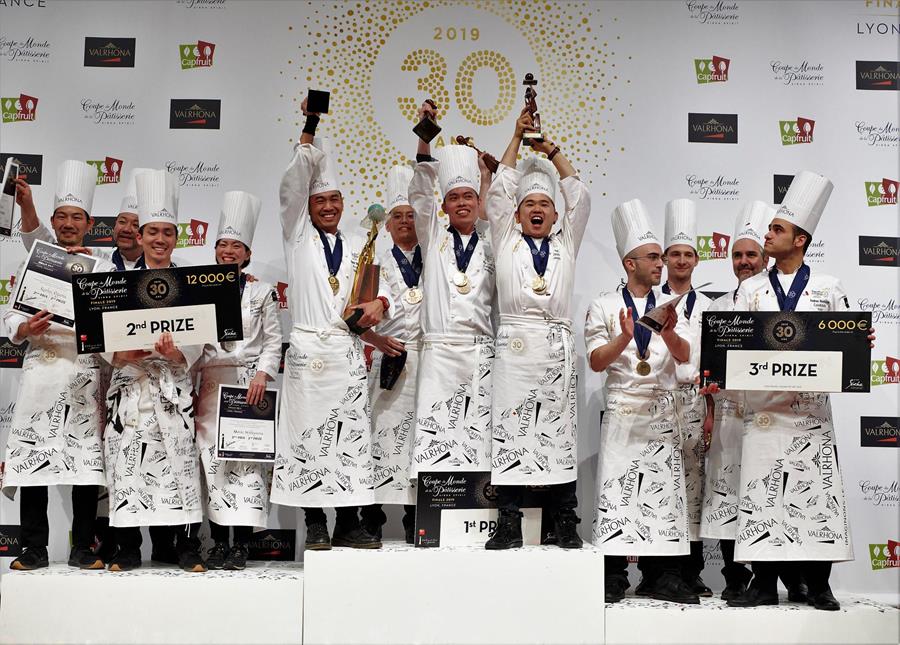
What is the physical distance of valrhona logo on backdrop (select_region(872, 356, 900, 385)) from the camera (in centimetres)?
561

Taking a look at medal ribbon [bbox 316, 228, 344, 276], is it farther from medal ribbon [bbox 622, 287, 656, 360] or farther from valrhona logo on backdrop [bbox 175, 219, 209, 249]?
medal ribbon [bbox 622, 287, 656, 360]

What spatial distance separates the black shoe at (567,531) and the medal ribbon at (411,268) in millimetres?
1450

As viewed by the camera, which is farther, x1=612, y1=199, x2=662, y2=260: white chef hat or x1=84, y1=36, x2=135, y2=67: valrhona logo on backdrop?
x1=84, y1=36, x2=135, y2=67: valrhona logo on backdrop

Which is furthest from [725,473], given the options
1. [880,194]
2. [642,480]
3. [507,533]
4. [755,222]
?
[880,194]

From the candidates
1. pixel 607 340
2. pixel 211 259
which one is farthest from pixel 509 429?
pixel 211 259

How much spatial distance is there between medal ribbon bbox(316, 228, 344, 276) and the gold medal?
1.56 ft

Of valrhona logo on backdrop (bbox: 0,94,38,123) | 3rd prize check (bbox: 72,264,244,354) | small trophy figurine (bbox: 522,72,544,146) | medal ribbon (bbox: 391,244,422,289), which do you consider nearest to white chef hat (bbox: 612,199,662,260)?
small trophy figurine (bbox: 522,72,544,146)

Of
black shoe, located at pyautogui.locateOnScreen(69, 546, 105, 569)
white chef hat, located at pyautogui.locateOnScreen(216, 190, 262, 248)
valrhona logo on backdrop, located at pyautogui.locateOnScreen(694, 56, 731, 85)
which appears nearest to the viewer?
black shoe, located at pyautogui.locateOnScreen(69, 546, 105, 569)

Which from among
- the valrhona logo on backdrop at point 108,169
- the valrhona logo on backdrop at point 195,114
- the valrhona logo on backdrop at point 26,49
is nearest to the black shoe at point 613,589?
the valrhona logo on backdrop at point 195,114

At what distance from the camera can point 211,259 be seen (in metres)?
5.64

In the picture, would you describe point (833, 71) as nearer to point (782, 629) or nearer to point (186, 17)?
point (782, 629)

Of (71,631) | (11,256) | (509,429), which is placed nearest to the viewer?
(71,631)

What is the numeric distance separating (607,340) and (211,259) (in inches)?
99.4

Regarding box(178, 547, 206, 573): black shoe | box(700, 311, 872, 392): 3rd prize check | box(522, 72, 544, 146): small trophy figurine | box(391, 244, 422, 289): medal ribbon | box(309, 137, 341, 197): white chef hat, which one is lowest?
box(178, 547, 206, 573): black shoe
